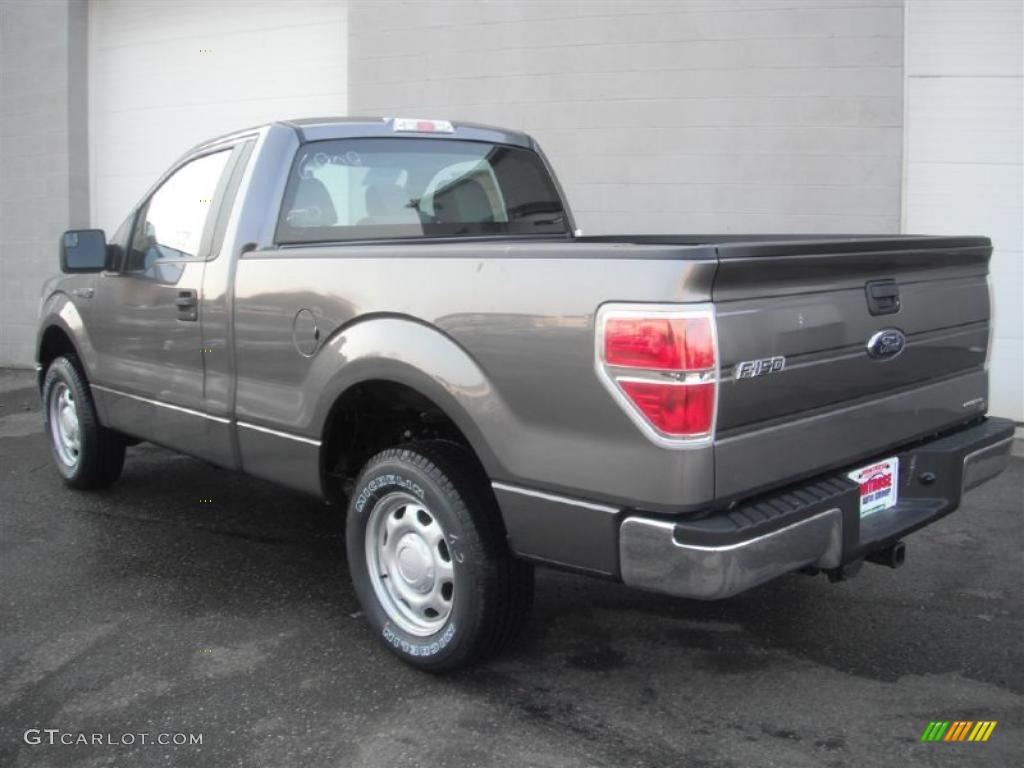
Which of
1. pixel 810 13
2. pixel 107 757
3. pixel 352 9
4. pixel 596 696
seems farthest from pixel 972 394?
pixel 352 9

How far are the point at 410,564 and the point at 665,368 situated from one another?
1.32 metres

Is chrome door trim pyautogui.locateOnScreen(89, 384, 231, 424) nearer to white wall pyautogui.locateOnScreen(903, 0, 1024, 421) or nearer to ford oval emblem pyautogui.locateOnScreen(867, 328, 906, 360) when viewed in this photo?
ford oval emblem pyautogui.locateOnScreen(867, 328, 906, 360)

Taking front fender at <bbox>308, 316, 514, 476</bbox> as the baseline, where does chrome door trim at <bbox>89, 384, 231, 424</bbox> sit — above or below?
below

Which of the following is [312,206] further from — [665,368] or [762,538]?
[762,538]

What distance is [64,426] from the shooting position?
6004 mm

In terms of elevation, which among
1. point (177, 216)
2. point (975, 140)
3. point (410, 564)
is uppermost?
point (975, 140)

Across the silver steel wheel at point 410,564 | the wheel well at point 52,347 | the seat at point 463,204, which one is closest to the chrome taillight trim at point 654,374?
the silver steel wheel at point 410,564

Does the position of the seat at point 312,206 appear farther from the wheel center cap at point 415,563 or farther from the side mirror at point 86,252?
the wheel center cap at point 415,563

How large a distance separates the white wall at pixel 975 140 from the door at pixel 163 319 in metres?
5.27

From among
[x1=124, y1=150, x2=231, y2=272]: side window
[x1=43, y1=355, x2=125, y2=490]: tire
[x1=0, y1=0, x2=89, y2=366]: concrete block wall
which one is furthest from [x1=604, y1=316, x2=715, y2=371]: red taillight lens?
[x1=0, y1=0, x2=89, y2=366]: concrete block wall

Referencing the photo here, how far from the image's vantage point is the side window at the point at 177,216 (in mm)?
4590

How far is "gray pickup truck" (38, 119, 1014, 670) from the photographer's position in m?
2.77

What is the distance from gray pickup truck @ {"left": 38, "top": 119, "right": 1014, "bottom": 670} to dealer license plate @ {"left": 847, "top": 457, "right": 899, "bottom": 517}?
1 centimetres

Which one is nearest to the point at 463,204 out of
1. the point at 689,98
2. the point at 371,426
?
the point at 371,426
